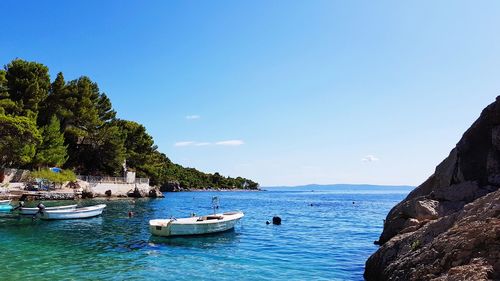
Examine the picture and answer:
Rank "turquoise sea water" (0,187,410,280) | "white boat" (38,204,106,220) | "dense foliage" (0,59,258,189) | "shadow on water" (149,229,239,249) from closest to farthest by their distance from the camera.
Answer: "turquoise sea water" (0,187,410,280)
"shadow on water" (149,229,239,249)
"white boat" (38,204,106,220)
"dense foliage" (0,59,258,189)

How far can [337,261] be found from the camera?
70.7ft

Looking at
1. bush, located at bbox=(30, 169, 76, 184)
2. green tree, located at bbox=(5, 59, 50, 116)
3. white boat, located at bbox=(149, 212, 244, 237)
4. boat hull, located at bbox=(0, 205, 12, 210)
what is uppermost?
green tree, located at bbox=(5, 59, 50, 116)

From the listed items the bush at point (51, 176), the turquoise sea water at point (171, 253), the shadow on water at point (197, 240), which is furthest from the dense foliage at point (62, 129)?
the shadow on water at point (197, 240)

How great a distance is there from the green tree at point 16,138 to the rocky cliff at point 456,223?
4582 centimetres

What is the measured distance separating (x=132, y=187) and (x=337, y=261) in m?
67.8

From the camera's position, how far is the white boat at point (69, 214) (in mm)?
37031

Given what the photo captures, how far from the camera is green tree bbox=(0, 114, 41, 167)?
49.2m

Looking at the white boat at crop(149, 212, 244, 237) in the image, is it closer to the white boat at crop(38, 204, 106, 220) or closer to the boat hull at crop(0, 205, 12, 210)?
the white boat at crop(38, 204, 106, 220)

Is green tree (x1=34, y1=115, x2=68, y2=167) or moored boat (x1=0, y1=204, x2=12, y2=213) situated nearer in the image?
moored boat (x1=0, y1=204, x2=12, y2=213)

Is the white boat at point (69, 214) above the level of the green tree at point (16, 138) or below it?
below

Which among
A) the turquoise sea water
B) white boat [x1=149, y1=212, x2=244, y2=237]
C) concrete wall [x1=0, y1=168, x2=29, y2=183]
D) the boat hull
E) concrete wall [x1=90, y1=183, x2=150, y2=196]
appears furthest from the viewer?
concrete wall [x1=90, y1=183, x2=150, y2=196]

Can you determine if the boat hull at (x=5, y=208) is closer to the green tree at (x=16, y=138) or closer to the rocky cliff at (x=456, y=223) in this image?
the green tree at (x=16, y=138)

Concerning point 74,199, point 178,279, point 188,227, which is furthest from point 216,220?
point 74,199

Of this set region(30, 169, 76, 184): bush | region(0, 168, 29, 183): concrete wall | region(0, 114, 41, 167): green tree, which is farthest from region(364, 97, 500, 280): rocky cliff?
region(0, 168, 29, 183): concrete wall
